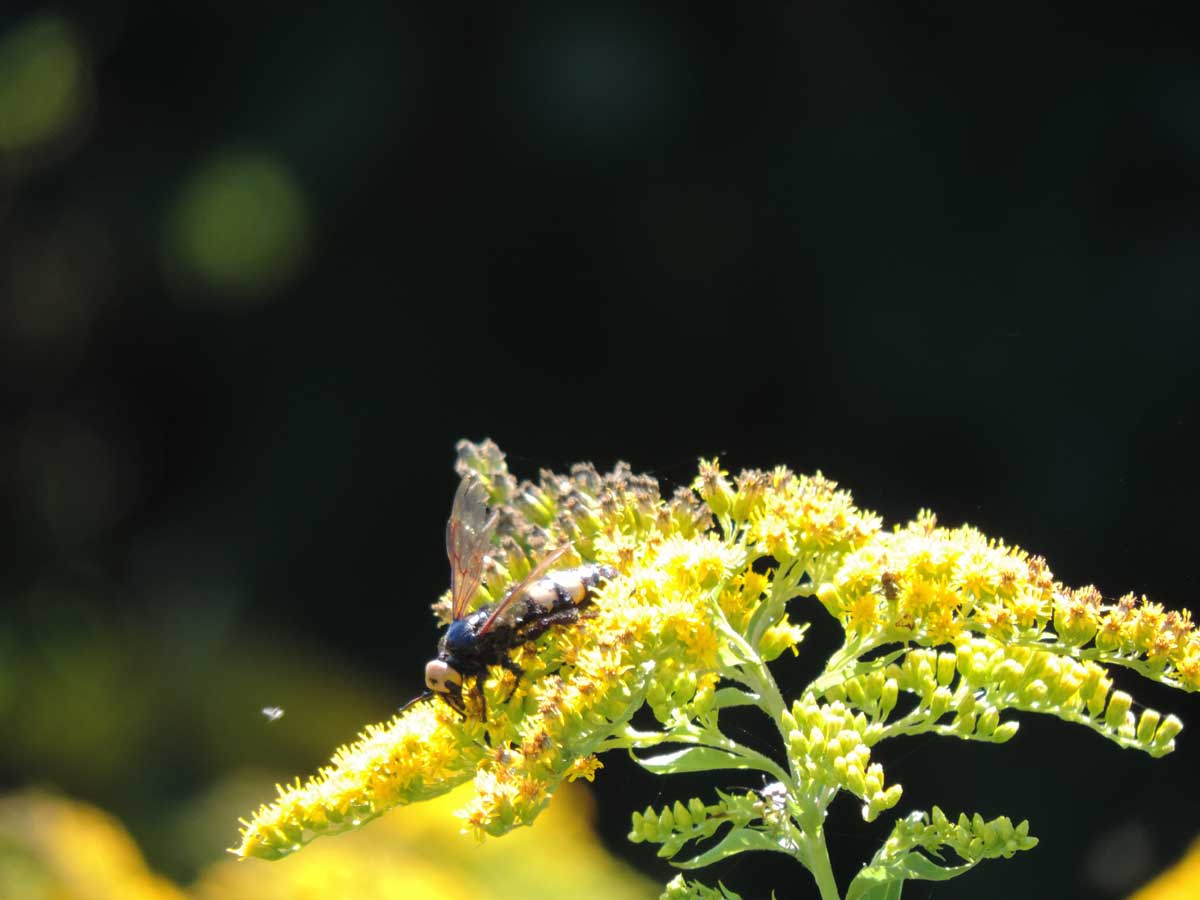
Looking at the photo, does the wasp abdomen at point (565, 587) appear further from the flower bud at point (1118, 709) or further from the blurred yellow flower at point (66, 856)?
the blurred yellow flower at point (66, 856)

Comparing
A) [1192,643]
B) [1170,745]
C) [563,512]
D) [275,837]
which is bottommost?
[275,837]

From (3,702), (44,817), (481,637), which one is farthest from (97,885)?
(481,637)

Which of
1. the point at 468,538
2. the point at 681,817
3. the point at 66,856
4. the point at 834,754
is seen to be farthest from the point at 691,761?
the point at 66,856

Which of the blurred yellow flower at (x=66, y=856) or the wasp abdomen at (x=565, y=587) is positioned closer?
the wasp abdomen at (x=565, y=587)

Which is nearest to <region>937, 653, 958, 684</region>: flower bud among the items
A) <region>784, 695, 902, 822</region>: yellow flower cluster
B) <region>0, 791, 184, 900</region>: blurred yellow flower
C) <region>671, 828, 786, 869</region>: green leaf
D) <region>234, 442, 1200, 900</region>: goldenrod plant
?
<region>234, 442, 1200, 900</region>: goldenrod plant

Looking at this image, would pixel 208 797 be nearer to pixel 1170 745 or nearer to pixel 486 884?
pixel 486 884

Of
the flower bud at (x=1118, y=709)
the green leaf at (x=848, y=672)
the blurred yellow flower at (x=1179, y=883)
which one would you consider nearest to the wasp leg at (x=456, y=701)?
the green leaf at (x=848, y=672)
